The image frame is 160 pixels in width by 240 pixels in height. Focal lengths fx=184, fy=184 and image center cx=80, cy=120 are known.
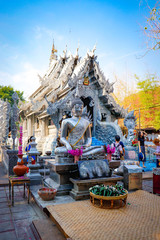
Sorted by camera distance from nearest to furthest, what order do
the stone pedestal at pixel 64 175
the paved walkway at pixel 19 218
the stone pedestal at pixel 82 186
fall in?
1. the paved walkway at pixel 19 218
2. the stone pedestal at pixel 82 186
3. the stone pedestal at pixel 64 175

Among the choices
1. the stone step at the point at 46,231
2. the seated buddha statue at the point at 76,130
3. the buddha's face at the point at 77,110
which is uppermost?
the buddha's face at the point at 77,110

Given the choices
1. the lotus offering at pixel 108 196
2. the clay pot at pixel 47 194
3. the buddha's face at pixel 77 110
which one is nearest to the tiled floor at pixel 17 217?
the clay pot at pixel 47 194

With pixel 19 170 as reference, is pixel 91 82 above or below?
above

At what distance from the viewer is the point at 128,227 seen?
10.3 ft

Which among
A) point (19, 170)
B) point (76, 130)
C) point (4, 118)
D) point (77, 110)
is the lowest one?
point (19, 170)

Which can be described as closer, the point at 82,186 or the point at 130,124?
the point at 82,186

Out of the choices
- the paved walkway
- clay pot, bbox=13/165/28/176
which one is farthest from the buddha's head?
the paved walkway

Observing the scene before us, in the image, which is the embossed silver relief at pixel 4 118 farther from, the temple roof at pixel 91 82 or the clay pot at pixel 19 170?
the clay pot at pixel 19 170

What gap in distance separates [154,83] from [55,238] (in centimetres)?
2430

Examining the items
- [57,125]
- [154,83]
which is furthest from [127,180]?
[154,83]

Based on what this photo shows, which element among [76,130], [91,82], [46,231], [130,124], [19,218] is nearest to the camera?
[46,231]

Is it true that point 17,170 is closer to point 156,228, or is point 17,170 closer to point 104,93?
point 156,228

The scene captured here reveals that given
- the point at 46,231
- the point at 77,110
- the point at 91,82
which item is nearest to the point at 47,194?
the point at 46,231

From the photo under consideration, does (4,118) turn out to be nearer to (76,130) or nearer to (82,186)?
(76,130)
